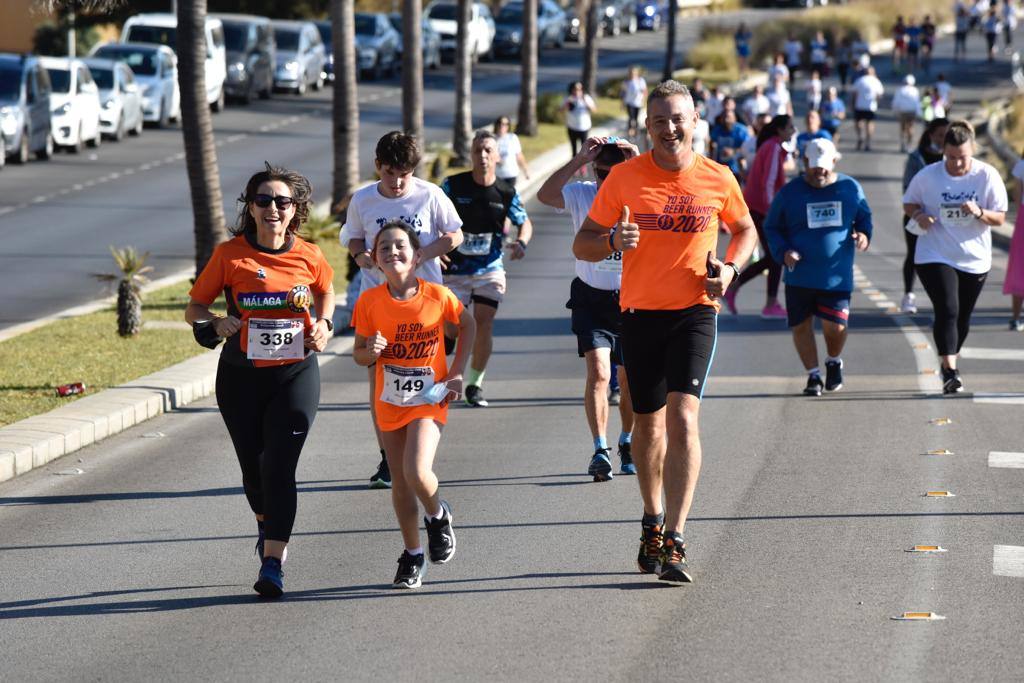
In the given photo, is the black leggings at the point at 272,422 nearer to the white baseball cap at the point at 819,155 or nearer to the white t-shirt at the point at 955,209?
the white baseball cap at the point at 819,155

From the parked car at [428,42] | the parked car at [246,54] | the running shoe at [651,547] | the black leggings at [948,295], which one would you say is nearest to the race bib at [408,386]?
the running shoe at [651,547]

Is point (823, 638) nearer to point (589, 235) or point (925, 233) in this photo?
point (589, 235)

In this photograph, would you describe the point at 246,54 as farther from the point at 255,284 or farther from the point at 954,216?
the point at 255,284

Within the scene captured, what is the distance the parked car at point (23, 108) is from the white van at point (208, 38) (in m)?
8.81

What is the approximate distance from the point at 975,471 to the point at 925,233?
3.45m

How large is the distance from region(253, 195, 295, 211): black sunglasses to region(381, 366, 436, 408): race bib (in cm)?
84

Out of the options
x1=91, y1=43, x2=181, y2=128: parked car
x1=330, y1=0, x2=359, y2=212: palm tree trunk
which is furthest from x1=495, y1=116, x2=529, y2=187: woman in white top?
x1=91, y1=43, x2=181, y2=128: parked car

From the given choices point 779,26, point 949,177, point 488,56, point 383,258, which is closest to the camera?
point 383,258

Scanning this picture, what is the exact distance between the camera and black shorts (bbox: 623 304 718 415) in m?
7.84

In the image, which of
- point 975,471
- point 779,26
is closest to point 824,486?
point 975,471

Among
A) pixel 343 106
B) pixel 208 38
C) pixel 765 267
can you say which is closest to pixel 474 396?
pixel 765 267

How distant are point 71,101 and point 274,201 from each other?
28.8 metres

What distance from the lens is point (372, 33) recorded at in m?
56.0

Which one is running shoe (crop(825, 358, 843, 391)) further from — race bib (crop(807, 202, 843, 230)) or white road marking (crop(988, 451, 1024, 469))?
white road marking (crop(988, 451, 1024, 469))
